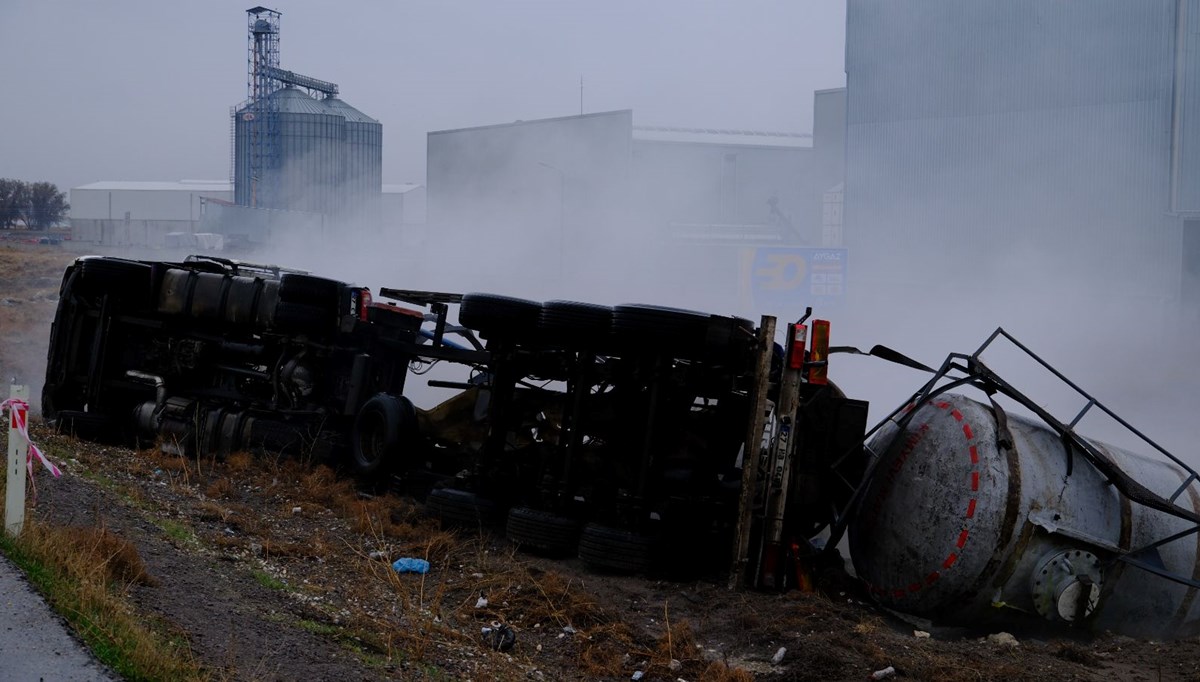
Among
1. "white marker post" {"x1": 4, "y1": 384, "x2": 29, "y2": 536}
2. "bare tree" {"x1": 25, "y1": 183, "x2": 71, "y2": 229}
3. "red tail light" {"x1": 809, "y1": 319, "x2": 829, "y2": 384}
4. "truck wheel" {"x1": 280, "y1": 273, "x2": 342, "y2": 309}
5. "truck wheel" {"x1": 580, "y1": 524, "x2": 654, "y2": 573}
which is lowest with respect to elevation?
"truck wheel" {"x1": 580, "y1": 524, "x2": 654, "y2": 573}

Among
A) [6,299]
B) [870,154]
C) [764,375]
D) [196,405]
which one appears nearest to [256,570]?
[764,375]

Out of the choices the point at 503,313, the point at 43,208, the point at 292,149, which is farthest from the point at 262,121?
the point at 503,313

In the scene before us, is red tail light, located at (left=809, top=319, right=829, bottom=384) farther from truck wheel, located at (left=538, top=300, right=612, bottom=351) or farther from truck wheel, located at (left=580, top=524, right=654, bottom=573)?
truck wheel, located at (left=580, top=524, right=654, bottom=573)

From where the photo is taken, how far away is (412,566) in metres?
7.63

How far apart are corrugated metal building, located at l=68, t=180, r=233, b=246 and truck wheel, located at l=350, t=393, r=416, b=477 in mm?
40951

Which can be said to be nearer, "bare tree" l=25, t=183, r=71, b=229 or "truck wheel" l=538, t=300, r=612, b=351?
"truck wheel" l=538, t=300, r=612, b=351

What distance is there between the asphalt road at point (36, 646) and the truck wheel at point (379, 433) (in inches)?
183

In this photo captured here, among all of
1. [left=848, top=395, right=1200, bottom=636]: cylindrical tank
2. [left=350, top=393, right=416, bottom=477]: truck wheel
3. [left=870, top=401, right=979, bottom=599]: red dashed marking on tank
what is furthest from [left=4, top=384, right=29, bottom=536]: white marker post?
[left=870, top=401, right=979, bottom=599]: red dashed marking on tank

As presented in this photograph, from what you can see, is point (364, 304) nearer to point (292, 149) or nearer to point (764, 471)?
point (764, 471)

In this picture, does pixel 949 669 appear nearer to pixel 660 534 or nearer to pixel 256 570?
pixel 660 534

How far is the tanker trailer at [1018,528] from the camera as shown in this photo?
274 inches

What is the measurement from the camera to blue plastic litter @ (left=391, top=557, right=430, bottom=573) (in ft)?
24.9

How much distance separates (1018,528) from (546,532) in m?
3.12

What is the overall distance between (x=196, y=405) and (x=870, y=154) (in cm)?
2504
